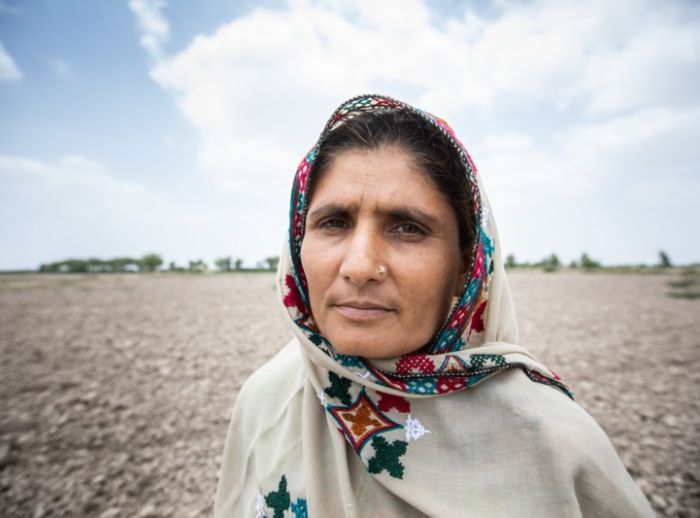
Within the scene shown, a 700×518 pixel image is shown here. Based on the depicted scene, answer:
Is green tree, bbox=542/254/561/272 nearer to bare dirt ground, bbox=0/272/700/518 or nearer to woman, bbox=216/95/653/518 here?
bare dirt ground, bbox=0/272/700/518

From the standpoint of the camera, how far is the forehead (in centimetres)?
144

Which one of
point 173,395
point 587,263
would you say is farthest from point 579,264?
point 173,395

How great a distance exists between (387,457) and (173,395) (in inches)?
210

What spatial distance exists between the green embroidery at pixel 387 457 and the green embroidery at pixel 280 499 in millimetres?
533

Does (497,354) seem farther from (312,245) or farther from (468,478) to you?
(312,245)

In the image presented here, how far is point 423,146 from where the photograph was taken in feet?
5.14

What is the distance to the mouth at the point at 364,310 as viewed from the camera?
1.37m

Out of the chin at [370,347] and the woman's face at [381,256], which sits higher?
the woman's face at [381,256]

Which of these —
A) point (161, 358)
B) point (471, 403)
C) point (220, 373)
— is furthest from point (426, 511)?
point (161, 358)

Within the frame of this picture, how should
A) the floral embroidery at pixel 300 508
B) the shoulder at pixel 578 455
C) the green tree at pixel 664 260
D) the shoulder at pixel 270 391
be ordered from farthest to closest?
the green tree at pixel 664 260
the shoulder at pixel 270 391
the floral embroidery at pixel 300 508
the shoulder at pixel 578 455

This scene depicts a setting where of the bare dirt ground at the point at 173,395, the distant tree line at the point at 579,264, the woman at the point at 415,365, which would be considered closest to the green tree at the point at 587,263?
the distant tree line at the point at 579,264

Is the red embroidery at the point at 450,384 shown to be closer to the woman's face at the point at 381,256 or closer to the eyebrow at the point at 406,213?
the woman's face at the point at 381,256

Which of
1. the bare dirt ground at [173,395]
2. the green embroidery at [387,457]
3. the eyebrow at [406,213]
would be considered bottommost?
the bare dirt ground at [173,395]

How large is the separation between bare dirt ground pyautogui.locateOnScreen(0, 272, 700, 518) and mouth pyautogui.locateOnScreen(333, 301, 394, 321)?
3.35 m
